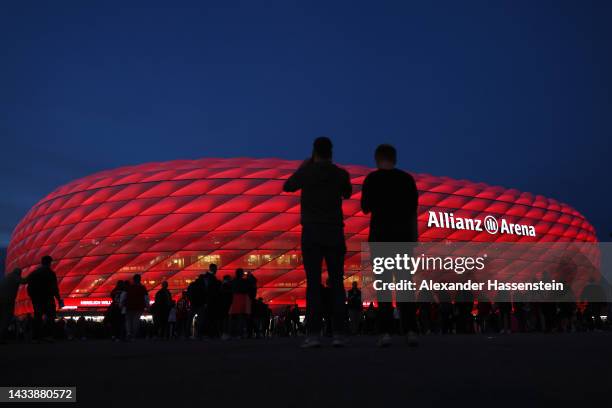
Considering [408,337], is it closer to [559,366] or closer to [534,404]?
[559,366]

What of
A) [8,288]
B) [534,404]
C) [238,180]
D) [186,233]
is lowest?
[534,404]

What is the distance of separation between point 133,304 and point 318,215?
25.5 feet

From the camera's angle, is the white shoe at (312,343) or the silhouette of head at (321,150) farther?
the silhouette of head at (321,150)

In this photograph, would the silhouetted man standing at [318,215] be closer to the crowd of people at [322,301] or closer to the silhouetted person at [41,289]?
the crowd of people at [322,301]

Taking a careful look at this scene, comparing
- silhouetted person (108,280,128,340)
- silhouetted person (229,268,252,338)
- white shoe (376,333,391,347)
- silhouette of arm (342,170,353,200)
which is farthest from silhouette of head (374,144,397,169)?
silhouetted person (108,280,128,340)

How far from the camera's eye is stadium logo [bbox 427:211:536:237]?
42406mm

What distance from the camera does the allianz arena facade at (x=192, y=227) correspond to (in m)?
38.0

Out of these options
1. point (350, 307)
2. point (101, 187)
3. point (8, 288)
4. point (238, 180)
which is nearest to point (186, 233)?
point (238, 180)

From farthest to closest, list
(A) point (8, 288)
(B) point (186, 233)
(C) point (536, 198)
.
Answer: (C) point (536, 198)
(B) point (186, 233)
(A) point (8, 288)

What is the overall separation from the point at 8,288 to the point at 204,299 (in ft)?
11.4

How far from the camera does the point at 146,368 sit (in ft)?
14.0

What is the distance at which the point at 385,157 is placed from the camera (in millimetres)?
6078

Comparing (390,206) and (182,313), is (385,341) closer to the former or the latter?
(390,206)

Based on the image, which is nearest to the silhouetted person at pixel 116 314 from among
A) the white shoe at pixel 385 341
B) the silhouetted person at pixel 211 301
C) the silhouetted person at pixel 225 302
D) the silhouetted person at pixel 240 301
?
the silhouetted person at pixel 211 301
